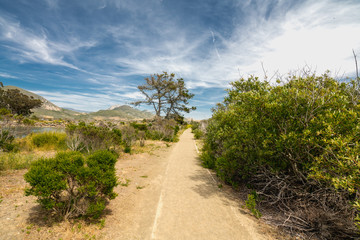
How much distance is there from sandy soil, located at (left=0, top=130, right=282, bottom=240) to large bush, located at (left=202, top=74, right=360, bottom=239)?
4.29 feet

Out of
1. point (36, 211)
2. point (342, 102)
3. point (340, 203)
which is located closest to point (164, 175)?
point (36, 211)

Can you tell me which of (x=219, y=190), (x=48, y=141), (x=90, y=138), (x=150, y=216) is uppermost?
(x=90, y=138)

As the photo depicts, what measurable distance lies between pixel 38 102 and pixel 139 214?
54.1m

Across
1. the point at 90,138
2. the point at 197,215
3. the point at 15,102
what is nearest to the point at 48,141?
the point at 90,138

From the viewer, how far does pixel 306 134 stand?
140 inches

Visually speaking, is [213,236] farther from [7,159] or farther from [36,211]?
[7,159]

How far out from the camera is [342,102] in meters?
3.73

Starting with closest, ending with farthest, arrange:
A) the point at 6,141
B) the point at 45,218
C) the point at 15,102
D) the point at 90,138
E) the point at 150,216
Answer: the point at 45,218 → the point at 150,216 → the point at 6,141 → the point at 90,138 → the point at 15,102

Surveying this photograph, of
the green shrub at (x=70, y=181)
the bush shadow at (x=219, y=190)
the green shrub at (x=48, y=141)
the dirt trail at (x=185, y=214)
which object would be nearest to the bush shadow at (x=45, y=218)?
the green shrub at (x=70, y=181)

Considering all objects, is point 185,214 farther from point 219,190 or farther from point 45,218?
point 45,218

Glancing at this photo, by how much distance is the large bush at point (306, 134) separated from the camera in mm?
3129

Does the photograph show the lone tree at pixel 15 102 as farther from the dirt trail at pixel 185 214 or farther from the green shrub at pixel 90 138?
the dirt trail at pixel 185 214

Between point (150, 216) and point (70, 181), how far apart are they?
7.73 feet

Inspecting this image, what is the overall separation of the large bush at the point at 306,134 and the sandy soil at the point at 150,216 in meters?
1.31
